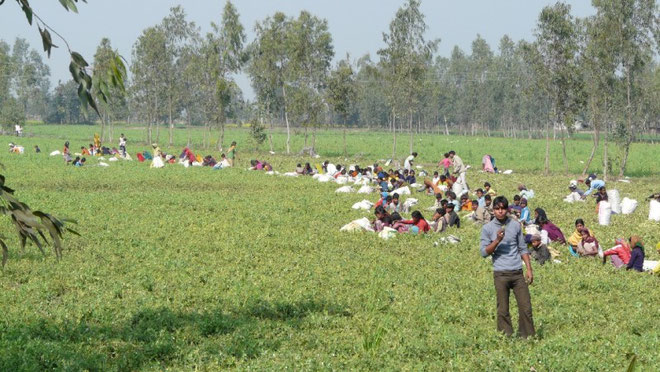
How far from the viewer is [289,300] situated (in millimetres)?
11898

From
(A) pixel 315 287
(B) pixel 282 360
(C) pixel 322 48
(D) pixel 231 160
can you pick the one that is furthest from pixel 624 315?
(C) pixel 322 48

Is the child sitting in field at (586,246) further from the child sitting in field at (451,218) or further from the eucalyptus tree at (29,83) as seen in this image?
the eucalyptus tree at (29,83)

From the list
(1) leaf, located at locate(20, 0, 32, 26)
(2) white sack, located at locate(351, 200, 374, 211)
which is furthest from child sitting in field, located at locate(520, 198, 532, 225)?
(1) leaf, located at locate(20, 0, 32, 26)

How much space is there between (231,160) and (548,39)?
62.8ft

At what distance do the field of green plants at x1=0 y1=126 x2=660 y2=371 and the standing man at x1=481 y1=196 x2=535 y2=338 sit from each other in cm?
31

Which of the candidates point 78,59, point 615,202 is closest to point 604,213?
point 615,202

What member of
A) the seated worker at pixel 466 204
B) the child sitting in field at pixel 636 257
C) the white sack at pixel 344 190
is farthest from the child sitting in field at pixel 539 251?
the white sack at pixel 344 190

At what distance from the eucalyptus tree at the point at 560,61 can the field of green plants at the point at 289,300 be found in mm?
18920

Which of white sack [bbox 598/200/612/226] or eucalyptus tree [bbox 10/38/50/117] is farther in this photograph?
eucalyptus tree [bbox 10/38/50/117]

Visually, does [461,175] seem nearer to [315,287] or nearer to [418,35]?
[315,287]

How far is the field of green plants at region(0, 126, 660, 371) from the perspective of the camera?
30.0ft

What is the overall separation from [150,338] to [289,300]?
2.76m

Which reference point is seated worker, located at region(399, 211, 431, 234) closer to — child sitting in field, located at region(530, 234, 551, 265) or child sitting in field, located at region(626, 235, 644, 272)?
child sitting in field, located at region(530, 234, 551, 265)

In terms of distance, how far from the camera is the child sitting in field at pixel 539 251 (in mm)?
15797
